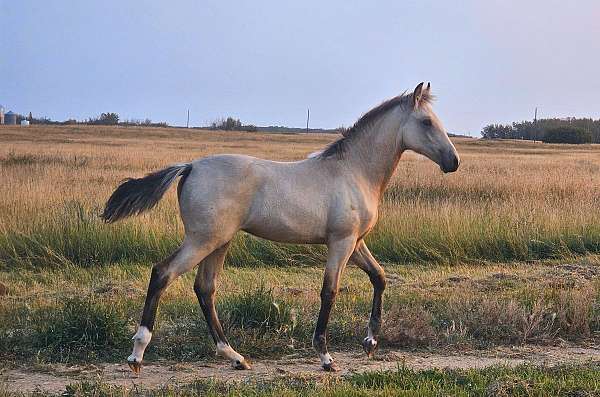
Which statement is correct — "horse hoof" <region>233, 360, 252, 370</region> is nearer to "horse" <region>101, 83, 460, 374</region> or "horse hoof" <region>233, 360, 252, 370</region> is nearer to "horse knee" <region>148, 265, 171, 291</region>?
"horse" <region>101, 83, 460, 374</region>

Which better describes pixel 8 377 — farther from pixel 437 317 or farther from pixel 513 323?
pixel 513 323

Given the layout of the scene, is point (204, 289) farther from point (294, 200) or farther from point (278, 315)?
point (294, 200)

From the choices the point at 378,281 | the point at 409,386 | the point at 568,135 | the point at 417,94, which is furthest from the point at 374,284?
the point at 568,135

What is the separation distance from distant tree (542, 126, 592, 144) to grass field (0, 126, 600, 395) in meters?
62.1

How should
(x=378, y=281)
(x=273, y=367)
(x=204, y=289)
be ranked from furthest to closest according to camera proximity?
1. (x=378, y=281)
2. (x=204, y=289)
3. (x=273, y=367)

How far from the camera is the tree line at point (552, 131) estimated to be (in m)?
74.0

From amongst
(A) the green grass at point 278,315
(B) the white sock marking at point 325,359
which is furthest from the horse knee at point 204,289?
(B) the white sock marking at point 325,359

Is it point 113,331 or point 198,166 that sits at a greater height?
point 198,166

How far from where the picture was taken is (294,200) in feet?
18.5

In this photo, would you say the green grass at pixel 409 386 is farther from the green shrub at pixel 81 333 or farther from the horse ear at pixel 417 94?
the horse ear at pixel 417 94

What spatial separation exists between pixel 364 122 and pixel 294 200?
1076 millimetres

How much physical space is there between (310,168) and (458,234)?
591cm

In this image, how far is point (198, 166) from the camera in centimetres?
560

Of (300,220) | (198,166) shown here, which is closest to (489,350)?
(300,220)
